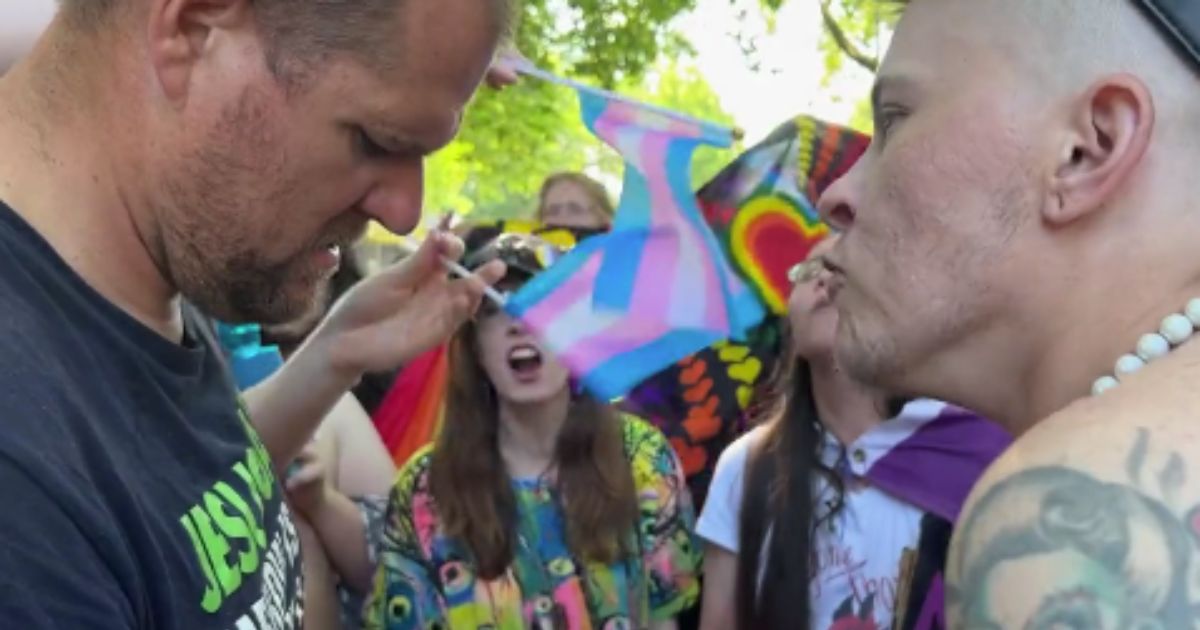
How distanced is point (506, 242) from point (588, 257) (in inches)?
27.9

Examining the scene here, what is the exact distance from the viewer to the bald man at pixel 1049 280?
3.44 ft

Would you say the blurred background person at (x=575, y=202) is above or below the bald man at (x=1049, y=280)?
below

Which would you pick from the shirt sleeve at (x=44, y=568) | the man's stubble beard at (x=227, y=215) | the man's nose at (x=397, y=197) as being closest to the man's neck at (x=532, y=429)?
Result: the man's nose at (x=397, y=197)

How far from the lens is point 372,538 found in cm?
340

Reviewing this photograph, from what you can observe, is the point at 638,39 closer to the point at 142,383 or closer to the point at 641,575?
the point at 641,575

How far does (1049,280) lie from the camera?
1.41m

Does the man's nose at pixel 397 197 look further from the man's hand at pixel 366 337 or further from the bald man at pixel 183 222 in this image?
the man's hand at pixel 366 337

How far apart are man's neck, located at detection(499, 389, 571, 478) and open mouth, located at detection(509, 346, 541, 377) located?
95mm

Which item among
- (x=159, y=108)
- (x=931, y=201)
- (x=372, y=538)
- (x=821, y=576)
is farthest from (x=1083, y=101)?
(x=372, y=538)

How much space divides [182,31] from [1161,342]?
3.86 feet

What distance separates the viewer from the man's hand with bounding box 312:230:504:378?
253 cm

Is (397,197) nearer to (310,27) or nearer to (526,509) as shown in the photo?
(310,27)

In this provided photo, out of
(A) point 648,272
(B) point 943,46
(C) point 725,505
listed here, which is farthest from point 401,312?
(B) point 943,46

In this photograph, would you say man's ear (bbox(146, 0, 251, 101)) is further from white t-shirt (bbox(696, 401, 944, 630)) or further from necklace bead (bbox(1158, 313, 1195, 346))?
white t-shirt (bbox(696, 401, 944, 630))
